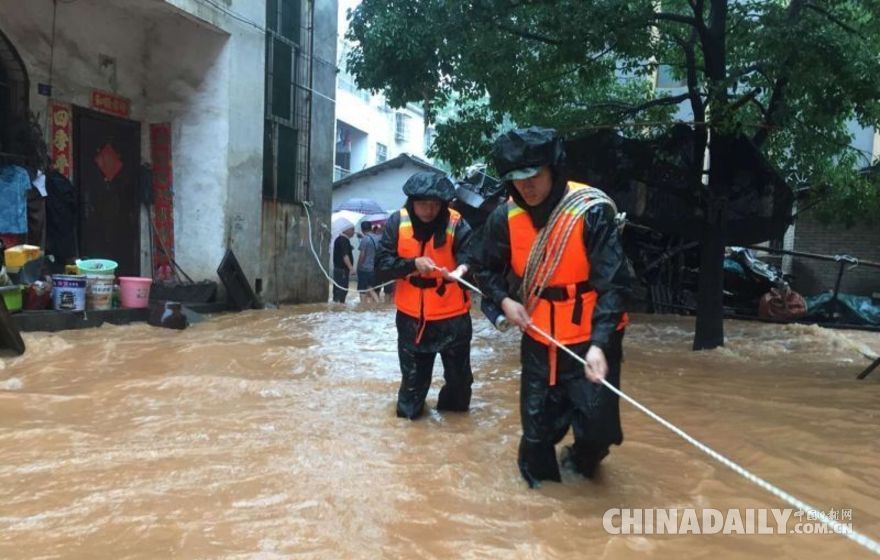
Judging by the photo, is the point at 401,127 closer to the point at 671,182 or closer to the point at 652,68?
the point at 652,68

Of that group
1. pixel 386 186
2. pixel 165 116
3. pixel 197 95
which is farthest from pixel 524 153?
pixel 386 186

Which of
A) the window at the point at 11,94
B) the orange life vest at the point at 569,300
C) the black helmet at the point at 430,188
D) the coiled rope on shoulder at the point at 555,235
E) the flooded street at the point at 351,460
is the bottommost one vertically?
the flooded street at the point at 351,460

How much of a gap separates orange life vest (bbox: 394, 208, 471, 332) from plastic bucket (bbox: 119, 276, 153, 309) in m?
5.38

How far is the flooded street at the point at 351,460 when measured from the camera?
2.86 meters

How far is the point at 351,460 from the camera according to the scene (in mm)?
3869

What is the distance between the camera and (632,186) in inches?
343

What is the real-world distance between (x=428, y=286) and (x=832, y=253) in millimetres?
15215

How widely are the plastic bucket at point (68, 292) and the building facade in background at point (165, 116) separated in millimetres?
1987

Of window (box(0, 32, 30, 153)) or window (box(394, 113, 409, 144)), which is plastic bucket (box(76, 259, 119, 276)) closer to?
window (box(0, 32, 30, 153))

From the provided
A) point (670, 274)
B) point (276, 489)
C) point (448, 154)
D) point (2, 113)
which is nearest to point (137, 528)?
point (276, 489)

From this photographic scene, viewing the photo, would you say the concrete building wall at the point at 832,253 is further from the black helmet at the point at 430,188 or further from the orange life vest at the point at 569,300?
the orange life vest at the point at 569,300

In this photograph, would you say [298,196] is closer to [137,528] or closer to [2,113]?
[2,113]

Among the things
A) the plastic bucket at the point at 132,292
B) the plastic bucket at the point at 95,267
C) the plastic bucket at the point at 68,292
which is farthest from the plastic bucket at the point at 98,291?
the plastic bucket at the point at 132,292

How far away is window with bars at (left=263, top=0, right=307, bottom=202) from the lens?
11.4 meters
